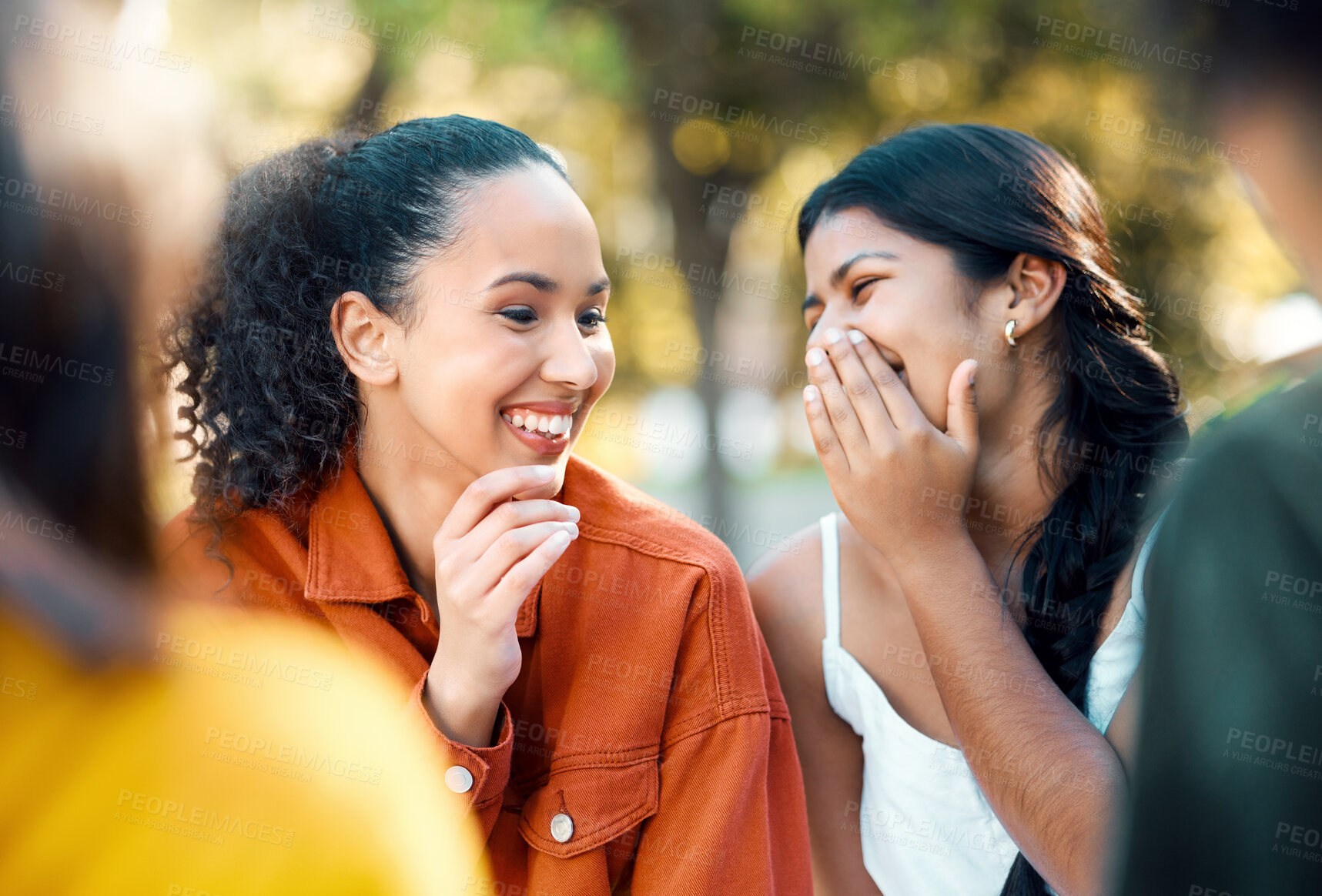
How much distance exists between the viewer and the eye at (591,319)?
222cm

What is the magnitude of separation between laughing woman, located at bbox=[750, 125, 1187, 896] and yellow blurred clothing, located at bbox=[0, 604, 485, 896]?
120 centimetres

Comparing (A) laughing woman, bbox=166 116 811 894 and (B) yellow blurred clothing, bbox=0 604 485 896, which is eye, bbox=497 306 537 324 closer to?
(A) laughing woman, bbox=166 116 811 894

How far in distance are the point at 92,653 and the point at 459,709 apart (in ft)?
2.76

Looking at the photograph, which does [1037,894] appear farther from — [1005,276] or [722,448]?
[722,448]

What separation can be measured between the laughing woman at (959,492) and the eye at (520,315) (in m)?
0.82

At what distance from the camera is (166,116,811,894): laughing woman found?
2.01 meters

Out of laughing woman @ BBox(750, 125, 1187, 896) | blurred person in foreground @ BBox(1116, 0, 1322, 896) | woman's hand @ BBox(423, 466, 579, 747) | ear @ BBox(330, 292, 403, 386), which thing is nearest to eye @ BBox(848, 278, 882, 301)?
laughing woman @ BBox(750, 125, 1187, 896)

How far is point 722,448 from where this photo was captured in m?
9.10

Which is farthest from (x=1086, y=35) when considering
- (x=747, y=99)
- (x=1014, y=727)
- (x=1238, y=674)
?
(x=1238, y=674)

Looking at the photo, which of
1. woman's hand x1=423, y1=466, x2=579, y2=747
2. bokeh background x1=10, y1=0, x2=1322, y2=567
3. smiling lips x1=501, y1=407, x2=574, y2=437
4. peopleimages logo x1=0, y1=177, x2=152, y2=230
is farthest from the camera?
bokeh background x1=10, y1=0, x2=1322, y2=567

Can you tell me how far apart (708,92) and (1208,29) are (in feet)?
24.3

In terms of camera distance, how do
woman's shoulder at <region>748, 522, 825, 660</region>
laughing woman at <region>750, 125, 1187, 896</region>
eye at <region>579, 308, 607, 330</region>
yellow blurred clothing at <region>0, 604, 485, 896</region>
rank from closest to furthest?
yellow blurred clothing at <region>0, 604, 485, 896</region> < eye at <region>579, 308, 607, 330</region> < laughing woman at <region>750, 125, 1187, 896</region> < woman's shoulder at <region>748, 522, 825, 660</region>

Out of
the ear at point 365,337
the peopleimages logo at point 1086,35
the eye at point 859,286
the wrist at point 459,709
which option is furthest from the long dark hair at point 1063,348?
the peopleimages logo at point 1086,35

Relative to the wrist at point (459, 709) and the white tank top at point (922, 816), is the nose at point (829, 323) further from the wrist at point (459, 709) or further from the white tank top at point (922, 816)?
the wrist at point (459, 709)
